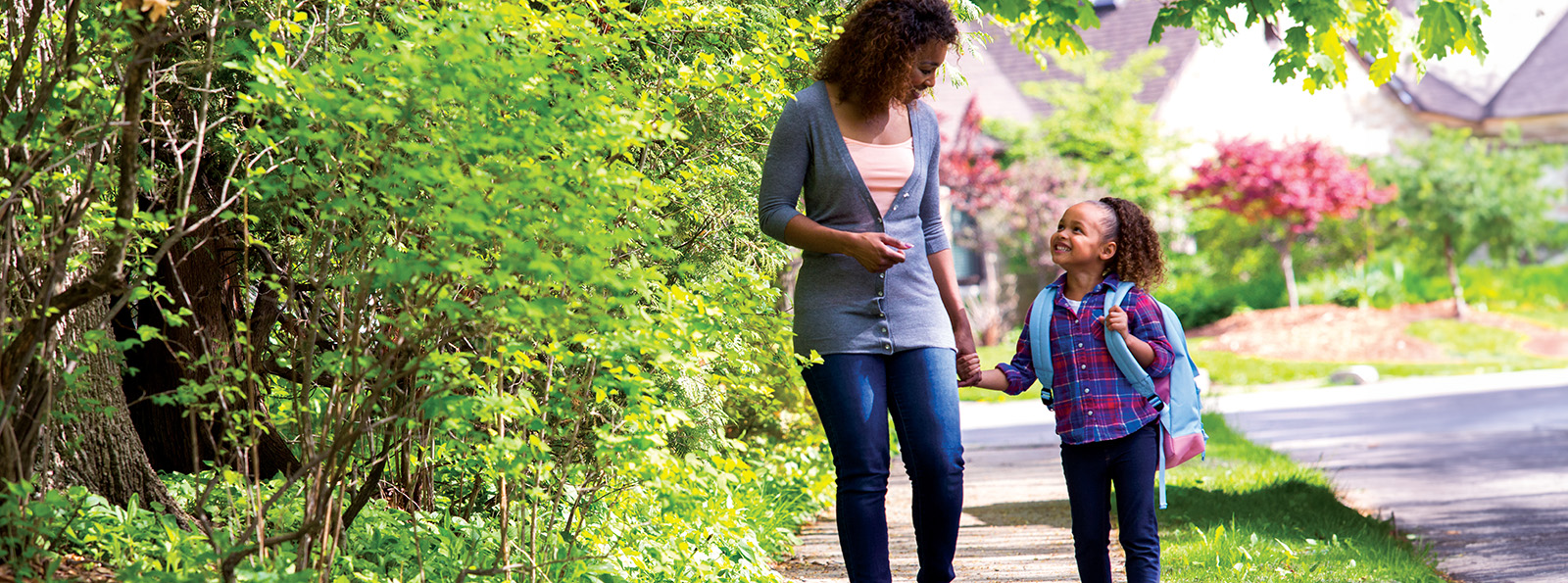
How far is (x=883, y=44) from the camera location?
3.08 m

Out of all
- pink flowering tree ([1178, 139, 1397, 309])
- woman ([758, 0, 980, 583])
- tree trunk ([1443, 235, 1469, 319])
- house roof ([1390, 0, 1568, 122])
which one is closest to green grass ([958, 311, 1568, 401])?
tree trunk ([1443, 235, 1469, 319])

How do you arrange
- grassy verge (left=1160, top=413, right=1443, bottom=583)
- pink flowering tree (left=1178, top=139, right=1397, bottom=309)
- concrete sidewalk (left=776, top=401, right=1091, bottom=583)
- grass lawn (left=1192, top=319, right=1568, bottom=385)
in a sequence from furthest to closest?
1. pink flowering tree (left=1178, top=139, right=1397, bottom=309)
2. grass lawn (left=1192, top=319, right=1568, bottom=385)
3. concrete sidewalk (left=776, top=401, right=1091, bottom=583)
4. grassy verge (left=1160, top=413, right=1443, bottom=583)

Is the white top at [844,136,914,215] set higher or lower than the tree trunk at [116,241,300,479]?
higher

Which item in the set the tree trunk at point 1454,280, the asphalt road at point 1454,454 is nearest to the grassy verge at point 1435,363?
the tree trunk at point 1454,280

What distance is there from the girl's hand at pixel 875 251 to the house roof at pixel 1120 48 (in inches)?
784

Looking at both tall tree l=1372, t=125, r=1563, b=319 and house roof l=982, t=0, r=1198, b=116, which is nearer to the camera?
tall tree l=1372, t=125, r=1563, b=319

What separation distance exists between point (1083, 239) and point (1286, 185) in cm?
1550

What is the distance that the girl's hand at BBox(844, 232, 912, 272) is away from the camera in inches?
116

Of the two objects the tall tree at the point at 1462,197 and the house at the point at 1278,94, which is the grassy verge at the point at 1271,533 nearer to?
the house at the point at 1278,94

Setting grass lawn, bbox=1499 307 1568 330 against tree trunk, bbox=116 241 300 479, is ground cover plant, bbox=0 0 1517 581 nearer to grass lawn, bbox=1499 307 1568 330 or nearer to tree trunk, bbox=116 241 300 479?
tree trunk, bbox=116 241 300 479

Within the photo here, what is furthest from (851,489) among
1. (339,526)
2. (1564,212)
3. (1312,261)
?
(1564,212)

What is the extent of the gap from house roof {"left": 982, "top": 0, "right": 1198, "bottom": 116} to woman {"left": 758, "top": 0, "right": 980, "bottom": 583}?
1966 centimetres

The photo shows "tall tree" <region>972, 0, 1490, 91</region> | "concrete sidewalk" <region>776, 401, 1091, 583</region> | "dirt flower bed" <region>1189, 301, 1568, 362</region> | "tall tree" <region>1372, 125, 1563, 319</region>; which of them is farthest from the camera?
"tall tree" <region>1372, 125, 1563, 319</region>

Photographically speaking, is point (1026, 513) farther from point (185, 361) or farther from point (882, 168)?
point (185, 361)
